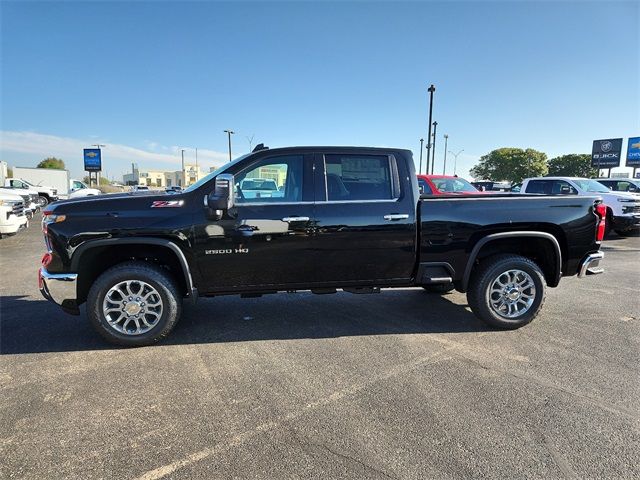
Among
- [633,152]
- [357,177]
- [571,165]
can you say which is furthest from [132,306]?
[571,165]

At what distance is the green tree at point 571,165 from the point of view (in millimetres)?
80188

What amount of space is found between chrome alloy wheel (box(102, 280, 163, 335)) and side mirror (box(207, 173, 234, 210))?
105cm

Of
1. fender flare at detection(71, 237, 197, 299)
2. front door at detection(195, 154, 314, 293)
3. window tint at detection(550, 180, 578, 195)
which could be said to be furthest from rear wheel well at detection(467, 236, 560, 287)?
window tint at detection(550, 180, 578, 195)

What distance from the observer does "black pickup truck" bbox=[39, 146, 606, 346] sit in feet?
A: 12.8

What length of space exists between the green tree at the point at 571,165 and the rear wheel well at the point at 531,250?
89015 millimetres

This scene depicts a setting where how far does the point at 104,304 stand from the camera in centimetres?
389

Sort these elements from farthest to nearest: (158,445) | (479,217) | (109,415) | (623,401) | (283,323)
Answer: (283,323) < (479,217) < (623,401) < (109,415) < (158,445)

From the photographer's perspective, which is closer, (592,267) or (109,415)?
(109,415)

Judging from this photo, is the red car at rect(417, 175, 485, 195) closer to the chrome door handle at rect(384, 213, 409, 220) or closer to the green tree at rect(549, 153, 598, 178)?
the chrome door handle at rect(384, 213, 409, 220)

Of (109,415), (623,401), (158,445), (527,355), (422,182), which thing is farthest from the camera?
(422,182)

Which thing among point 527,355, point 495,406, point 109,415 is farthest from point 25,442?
point 527,355

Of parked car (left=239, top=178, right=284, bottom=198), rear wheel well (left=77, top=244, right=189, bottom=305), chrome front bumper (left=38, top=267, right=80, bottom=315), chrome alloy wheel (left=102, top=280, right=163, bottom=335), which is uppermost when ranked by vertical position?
parked car (left=239, top=178, right=284, bottom=198)

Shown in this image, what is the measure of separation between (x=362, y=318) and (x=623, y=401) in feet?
8.38

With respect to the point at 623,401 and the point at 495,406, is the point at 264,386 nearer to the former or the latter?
the point at 495,406
